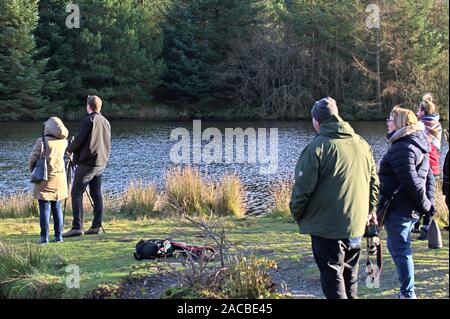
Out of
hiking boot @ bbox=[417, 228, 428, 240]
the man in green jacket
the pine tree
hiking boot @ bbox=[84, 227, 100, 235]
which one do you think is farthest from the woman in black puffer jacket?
the pine tree

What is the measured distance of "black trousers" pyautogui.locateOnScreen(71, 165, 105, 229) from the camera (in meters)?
7.11

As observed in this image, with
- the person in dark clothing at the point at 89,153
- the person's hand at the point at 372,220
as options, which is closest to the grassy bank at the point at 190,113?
the person in dark clothing at the point at 89,153

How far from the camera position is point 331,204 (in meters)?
4.04

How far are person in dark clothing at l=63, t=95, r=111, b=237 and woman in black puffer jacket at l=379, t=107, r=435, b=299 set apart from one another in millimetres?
3567

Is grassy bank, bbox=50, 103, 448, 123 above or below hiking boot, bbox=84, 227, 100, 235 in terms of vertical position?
above

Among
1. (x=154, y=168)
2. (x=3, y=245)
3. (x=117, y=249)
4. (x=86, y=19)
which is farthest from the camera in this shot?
(x=86, y=19)

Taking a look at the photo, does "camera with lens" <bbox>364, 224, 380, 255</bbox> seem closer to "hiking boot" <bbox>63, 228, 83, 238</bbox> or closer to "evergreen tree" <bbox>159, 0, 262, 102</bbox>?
"hiking boot" <bbox>63, 228, 83, 238</bbox>

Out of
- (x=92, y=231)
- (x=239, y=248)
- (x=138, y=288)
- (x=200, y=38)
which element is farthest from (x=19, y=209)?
(x=200, y=38)

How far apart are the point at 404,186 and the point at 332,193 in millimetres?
839

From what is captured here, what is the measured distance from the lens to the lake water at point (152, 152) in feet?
53.2

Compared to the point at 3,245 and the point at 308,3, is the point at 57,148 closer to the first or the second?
the point at 3,245
